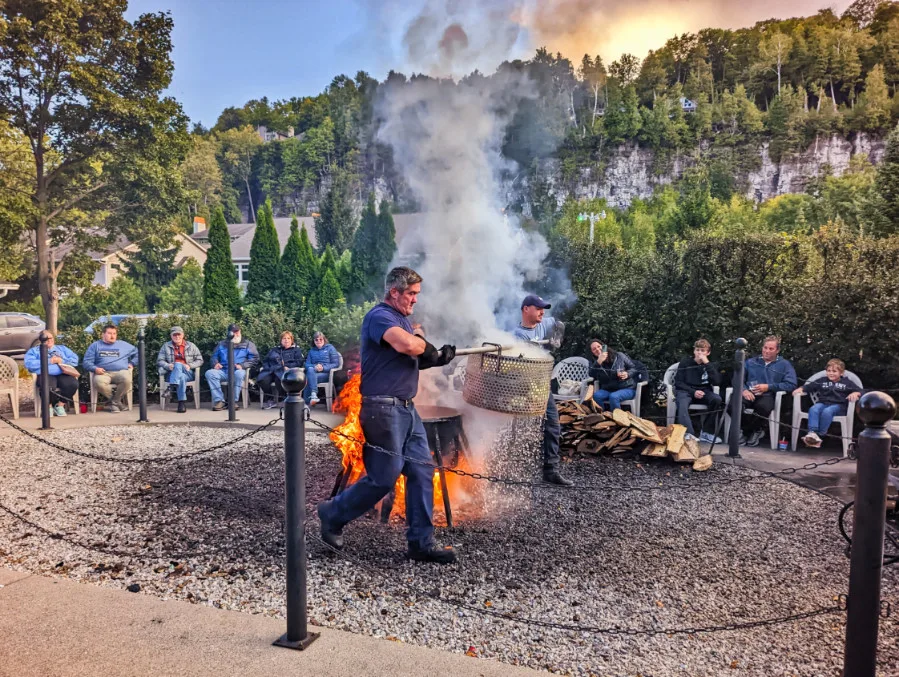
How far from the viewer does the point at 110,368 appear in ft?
34.9

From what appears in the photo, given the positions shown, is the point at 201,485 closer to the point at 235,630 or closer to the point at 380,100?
the point at 235,630

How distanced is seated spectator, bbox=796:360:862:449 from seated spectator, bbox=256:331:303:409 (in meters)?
7.30

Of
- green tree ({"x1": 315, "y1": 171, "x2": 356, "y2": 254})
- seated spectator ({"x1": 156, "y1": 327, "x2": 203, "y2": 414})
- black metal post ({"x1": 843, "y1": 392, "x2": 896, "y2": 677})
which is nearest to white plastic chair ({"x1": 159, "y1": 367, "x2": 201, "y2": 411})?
seated spectator ({"x1": 156, "y1": 327, "x2": 203, "y2": 414})

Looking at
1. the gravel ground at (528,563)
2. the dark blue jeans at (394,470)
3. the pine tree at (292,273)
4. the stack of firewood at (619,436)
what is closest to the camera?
the gravel ground at (528,563)

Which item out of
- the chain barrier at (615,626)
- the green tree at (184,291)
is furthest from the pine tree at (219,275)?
the chain barrier at (615,626)

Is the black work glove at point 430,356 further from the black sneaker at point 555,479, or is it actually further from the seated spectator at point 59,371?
the seated spectator at point 59,371

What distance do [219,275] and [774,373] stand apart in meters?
25.6

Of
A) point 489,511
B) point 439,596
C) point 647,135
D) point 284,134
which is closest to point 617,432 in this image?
point 489,511

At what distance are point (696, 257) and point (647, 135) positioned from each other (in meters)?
92.9

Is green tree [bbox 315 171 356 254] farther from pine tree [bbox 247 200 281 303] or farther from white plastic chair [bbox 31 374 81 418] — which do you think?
white plastic chair [bbox 31 374 81 418]

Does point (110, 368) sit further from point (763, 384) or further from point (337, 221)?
point (337, 221)

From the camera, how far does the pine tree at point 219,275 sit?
28953 millimetres

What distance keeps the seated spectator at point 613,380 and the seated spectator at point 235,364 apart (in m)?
5.72

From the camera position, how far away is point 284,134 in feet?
408
